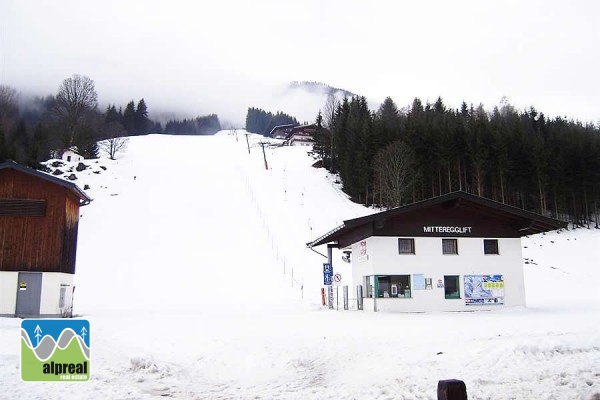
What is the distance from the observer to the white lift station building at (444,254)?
2417 cm

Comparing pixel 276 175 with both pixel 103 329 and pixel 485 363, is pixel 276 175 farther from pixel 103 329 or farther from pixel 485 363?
pixel 485 363

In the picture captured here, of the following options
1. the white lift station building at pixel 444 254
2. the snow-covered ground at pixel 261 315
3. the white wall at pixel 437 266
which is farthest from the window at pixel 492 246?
the snow-covered ground at pixel 261 315

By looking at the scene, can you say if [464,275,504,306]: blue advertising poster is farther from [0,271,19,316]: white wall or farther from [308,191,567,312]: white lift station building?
[0,271,19,316]: white wall

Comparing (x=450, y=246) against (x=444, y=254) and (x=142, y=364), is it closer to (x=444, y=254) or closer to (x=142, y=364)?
(x=444, y=254)

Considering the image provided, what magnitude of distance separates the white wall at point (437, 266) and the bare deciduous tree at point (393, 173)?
909 inches

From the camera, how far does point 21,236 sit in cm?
2164

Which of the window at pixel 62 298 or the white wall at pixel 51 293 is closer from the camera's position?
the white wall at pixel 51 293

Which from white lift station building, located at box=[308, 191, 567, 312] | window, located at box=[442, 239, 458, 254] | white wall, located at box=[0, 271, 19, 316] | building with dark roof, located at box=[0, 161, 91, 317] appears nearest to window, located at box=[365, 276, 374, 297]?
white lift station building, located at box=[308, 191, 567, 312]

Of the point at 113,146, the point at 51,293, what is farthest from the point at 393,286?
A: the point at 113,146

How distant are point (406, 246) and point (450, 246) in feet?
7.53

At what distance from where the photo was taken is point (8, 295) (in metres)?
21.1

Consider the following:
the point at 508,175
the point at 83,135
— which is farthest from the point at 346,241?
the point at 83,135

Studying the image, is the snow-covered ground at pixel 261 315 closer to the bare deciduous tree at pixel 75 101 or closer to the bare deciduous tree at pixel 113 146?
the bare deciduous tree at pixel 113 146

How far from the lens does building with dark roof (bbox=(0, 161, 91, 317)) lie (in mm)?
Answer: 21156
